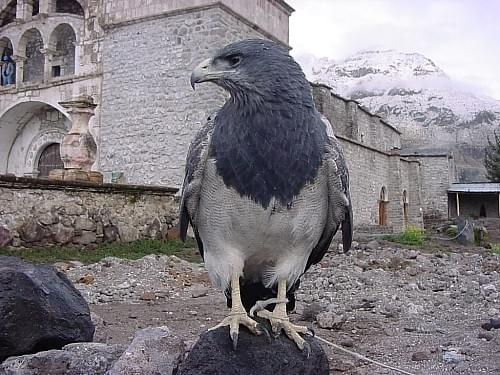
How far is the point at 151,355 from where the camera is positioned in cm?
275

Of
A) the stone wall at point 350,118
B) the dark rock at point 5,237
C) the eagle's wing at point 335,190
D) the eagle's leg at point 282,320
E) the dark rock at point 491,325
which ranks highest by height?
the stone wall at point 350,118

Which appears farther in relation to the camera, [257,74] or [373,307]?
[373,307]

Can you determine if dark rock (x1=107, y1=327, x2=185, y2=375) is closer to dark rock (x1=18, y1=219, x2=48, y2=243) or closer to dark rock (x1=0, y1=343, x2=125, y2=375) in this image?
dark rock (x1=0, y1=343, x2=125, y2=375)

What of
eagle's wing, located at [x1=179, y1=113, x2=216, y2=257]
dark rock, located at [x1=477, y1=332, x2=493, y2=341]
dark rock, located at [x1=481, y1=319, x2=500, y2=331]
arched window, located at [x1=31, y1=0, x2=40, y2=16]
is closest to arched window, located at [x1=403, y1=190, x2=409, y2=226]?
arched window, located at [x1=31, y1=0, x2=40, y2=16]

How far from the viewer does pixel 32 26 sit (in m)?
15.3

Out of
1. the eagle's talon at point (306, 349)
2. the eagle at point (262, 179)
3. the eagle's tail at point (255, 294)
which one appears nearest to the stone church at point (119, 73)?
the eagle's tail at point (255, 294)

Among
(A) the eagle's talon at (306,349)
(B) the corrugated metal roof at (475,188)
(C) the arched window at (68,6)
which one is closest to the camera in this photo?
(A) the eagle's talon at (306,349)

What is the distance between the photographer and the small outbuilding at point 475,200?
2776cm

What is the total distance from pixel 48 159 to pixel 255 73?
15.3 m

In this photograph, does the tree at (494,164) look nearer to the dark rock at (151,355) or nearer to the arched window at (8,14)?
the arched window at (8,14)

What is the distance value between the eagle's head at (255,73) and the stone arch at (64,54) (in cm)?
1415

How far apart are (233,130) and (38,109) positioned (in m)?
15.4

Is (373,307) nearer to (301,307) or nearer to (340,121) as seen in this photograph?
(301,307)

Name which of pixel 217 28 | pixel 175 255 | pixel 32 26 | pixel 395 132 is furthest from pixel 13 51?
pixel 395 132
